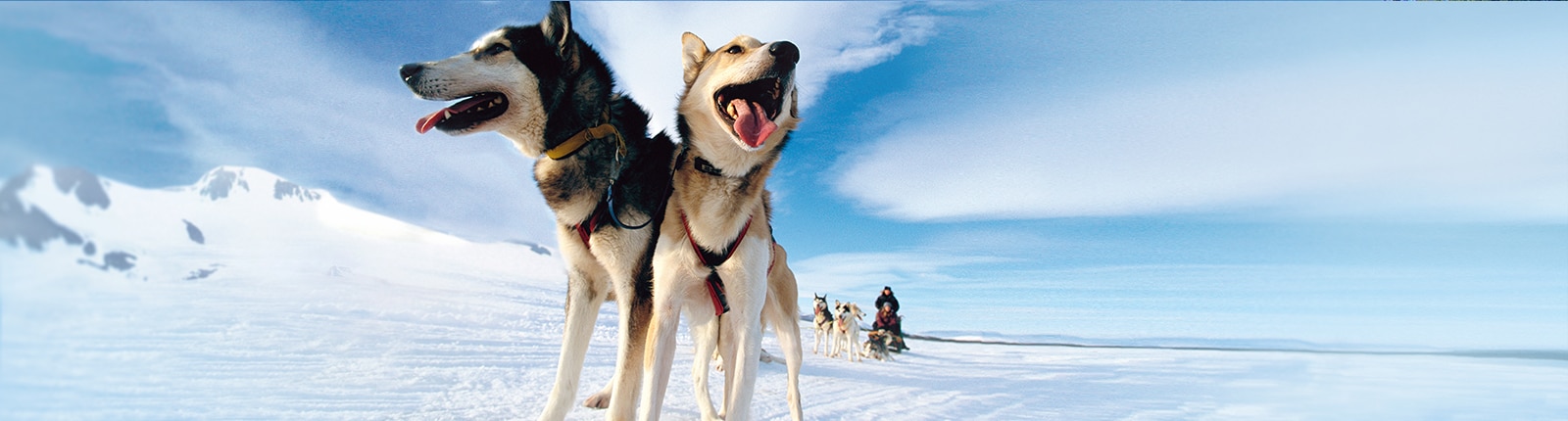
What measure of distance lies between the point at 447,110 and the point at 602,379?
2192 mm

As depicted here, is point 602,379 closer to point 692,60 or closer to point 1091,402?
point 692,60

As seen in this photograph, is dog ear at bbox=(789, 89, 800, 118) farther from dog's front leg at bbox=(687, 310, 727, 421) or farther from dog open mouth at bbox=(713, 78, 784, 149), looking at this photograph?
dog's front leg at bbox=(687, 310, 727, 421)

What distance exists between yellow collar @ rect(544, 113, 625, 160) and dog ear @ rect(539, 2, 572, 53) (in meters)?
0.34

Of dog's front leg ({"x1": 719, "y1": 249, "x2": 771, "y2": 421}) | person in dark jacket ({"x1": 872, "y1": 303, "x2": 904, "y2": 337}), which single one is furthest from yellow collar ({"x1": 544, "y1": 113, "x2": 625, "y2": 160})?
person in dark jacket ({"x1": 872, "y1": 303, "x2": 904, "y2": 337})

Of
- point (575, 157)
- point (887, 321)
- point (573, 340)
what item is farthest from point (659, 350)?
point (887, 321)

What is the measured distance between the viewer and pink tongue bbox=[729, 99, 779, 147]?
2.36 metres

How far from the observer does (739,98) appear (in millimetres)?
2432

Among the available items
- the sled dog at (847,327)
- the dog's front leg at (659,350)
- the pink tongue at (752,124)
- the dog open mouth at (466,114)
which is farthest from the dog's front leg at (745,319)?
the sled dog at (847,327)

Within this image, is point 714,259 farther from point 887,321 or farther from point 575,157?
point 887,321

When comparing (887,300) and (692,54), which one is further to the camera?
(887,300)

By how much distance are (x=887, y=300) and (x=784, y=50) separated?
9562mm

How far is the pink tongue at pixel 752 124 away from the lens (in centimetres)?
236

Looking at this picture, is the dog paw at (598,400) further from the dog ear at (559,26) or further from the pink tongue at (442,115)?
the dog ear at (559,26)

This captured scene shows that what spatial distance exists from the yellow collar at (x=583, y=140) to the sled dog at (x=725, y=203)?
251 mm
